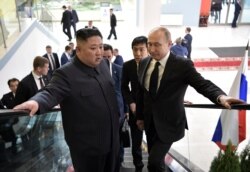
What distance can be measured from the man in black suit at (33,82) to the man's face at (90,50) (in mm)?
1916

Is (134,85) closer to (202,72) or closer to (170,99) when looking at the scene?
(170,99)

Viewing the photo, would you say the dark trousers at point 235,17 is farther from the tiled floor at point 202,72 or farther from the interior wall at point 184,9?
the interior wall at point 184,9

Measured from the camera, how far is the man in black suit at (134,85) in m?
2.78

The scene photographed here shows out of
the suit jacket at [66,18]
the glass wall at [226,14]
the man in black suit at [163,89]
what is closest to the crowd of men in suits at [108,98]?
the man in black suit at [163,89]

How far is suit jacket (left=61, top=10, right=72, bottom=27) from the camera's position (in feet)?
44.4

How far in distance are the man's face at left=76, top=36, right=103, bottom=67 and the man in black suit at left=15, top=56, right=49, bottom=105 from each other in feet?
6.29

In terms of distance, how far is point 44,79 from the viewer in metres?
4.02

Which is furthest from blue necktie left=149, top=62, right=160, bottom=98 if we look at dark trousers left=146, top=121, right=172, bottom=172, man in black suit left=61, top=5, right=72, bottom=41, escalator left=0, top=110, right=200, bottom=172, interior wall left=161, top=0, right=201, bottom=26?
interior wall left=161, top=0, right=201, bottom=26

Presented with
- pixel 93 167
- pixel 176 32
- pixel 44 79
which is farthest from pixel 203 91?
pixel 176 32

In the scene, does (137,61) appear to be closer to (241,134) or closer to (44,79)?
(241,134)

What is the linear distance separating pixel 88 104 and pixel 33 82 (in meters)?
2.03

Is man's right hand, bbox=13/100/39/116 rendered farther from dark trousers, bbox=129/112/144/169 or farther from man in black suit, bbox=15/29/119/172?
dark trousers, bbox=129/112/144/169

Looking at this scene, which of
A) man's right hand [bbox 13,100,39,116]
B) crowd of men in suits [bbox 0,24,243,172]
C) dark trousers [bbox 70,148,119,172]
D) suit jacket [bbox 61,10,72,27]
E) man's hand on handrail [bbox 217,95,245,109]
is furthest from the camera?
suit jacket [bbox 61,10,72,27]

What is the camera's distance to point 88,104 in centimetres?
205
